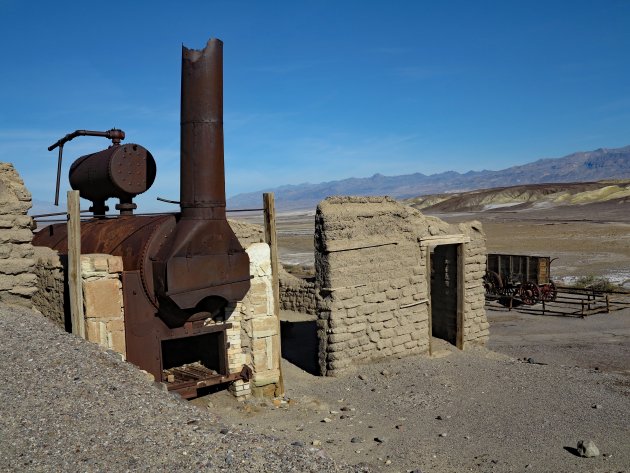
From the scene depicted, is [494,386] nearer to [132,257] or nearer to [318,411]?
[318,411]

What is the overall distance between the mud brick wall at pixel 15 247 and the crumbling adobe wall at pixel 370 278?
460 centimetres

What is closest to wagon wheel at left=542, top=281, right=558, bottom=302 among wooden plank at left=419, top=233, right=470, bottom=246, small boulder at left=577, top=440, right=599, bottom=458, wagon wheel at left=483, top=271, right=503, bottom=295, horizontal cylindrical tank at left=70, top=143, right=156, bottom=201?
wagon wheel at left=483, top=271, right=503, bottom=295

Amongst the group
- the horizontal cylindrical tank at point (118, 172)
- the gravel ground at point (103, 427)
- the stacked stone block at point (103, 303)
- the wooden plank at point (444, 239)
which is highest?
the horizontal cylindrical tank at point (118, 172)

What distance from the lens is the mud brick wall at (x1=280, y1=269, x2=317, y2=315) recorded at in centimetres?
1595

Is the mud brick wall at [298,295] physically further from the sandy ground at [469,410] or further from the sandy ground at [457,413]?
the sandy ground at [457,413]

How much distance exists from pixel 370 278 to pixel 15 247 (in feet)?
19.2

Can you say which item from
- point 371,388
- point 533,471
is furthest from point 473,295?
point 533,471

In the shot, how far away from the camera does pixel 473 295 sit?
12.6 metres

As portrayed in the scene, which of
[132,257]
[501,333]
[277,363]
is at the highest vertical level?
[132,257]

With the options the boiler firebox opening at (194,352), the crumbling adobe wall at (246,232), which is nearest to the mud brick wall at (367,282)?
the crumbling adobe wall at (246,232)

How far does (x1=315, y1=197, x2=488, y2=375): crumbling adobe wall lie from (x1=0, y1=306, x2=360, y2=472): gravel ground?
14.5 feet

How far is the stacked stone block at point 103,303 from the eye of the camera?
24.6ft

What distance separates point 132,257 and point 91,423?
3274 mm

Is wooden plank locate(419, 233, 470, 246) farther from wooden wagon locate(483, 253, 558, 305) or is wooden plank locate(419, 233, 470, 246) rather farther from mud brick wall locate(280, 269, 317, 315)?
wooden wagon locate(483, 253, 558, 305)
